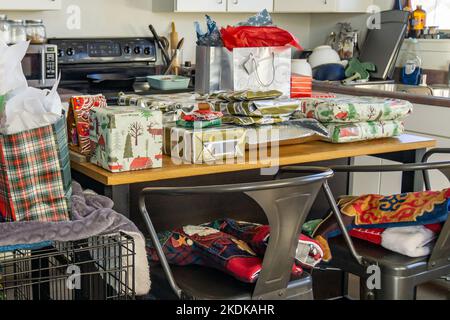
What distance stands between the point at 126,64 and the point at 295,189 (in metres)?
3.30

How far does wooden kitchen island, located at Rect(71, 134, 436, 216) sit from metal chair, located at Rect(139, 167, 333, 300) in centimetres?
22

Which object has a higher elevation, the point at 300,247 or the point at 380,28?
the point at 380,28

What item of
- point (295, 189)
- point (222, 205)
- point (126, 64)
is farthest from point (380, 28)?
point (295, 189)

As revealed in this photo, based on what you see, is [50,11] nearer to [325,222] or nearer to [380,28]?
[380,28]

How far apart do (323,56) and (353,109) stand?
2699 millimetres

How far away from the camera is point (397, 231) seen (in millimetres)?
2064

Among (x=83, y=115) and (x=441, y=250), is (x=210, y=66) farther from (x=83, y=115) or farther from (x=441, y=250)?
(x=441, y=250)

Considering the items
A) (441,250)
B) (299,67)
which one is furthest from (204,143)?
(299,67)

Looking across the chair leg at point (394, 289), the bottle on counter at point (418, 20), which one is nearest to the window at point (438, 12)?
the bottle on counter at point (418, 20)

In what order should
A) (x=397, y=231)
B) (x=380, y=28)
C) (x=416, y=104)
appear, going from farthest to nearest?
1. (x=380, y=28)
2. (x=416, y=104)
3. (x=397, y=231)

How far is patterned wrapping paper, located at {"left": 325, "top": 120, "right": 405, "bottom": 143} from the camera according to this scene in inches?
94.0

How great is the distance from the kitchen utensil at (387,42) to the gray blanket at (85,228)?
3242 mm

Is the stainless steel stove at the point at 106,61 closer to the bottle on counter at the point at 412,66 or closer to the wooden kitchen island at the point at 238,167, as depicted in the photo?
the bottle on counter at the point at 412,66

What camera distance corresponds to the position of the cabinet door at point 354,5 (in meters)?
4.98
